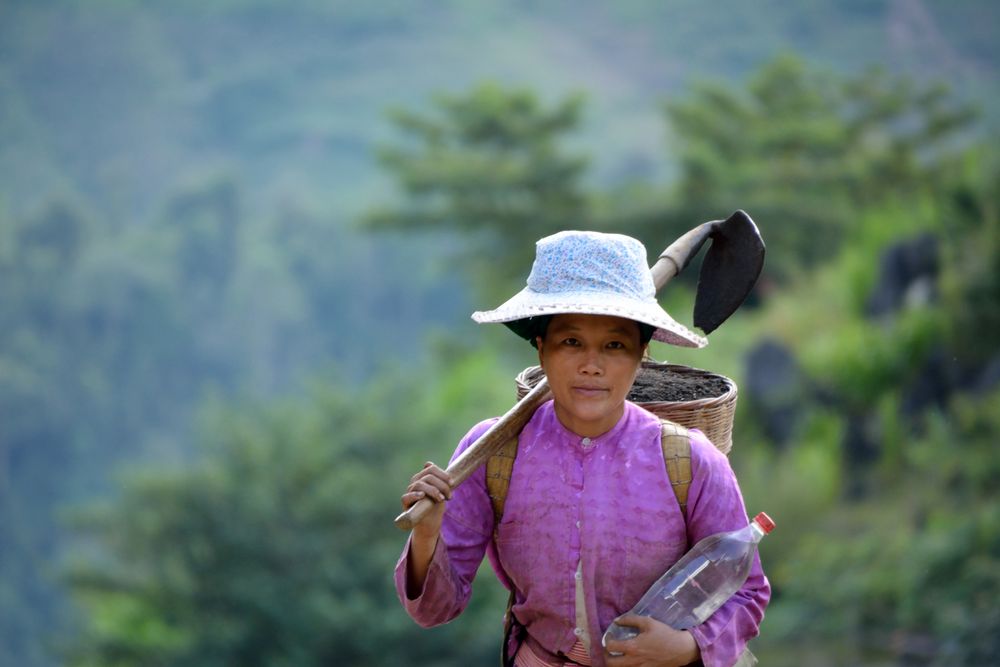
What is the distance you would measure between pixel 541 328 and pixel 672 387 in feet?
1.95

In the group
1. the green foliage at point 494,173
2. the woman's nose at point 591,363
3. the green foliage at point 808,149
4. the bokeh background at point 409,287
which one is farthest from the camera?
the green foliage at point 494,173

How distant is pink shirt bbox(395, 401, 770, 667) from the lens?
84.8 inches

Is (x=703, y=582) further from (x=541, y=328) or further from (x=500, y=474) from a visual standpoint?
(x=541, y=328)

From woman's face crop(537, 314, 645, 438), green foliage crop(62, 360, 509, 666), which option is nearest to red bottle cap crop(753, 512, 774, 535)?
woman's face crop(537, 314, 645, 438)

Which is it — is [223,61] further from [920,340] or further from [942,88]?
[920,340]

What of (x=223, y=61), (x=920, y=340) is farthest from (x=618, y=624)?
(x=223, y=61)

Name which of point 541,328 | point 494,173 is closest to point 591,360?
point 541,328

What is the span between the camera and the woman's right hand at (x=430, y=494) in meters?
2.03

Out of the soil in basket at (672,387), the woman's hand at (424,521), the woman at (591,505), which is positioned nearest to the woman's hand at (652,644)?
the woman at (591,505)

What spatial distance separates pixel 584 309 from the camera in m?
2.05

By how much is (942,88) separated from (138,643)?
14369mm

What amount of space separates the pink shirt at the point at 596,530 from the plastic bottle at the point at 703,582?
0.9 inches

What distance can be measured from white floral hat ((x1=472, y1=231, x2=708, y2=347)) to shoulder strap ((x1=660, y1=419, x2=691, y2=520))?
153 mm

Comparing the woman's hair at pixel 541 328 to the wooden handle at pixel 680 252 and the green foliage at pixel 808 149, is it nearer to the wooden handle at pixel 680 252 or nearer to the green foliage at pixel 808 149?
the wooden handle at pixel 680 252
